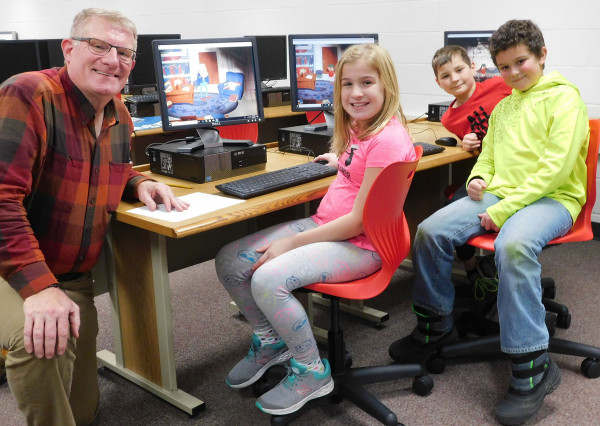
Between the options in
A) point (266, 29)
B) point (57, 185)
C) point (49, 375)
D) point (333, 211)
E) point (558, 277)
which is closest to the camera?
point (49, 375)

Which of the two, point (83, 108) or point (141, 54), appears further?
point (141, 54)

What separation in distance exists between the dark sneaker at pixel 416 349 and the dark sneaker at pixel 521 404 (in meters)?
0.31

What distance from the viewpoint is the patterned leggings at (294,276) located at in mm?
1795

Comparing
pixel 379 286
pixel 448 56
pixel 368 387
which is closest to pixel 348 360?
pixel 368 387

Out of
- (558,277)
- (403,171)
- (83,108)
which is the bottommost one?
(558,277)

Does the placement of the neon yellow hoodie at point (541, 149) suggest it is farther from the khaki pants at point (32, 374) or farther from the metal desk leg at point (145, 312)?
the khaki pants at point (32, 374)

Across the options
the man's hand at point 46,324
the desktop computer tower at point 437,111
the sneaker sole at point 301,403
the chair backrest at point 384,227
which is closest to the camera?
the man's hand at point 46,324

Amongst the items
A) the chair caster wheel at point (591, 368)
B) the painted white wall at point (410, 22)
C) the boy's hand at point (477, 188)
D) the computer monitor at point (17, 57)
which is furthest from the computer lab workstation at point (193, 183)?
the computer monitor at point (17, 57)

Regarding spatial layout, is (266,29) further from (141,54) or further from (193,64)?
(193,64)

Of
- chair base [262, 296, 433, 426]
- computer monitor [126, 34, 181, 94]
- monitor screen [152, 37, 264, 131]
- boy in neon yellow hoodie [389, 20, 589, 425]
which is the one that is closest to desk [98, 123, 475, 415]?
monitor screen [152, 37, 264, 131]

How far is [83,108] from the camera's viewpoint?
1.78 meters

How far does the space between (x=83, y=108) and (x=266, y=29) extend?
3524mm

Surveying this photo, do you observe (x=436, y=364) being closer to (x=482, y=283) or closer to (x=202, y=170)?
(x=482, y=283)

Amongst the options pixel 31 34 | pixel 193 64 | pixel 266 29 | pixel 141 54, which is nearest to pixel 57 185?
pixel 193 64
